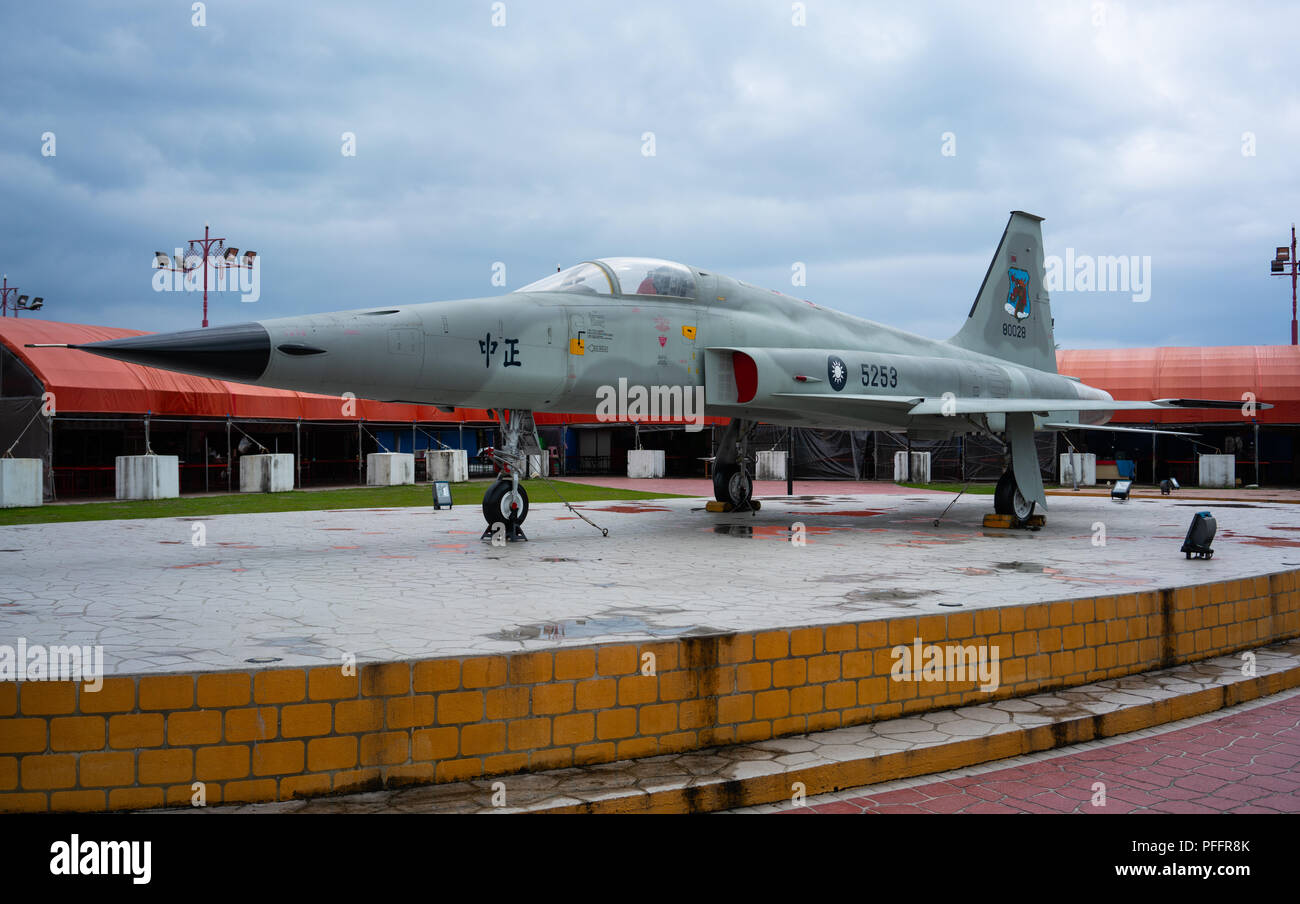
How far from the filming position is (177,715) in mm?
3771

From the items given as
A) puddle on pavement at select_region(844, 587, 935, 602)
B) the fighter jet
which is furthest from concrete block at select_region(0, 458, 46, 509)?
puddle on pavement at select_region(844, 587, 935, 602)

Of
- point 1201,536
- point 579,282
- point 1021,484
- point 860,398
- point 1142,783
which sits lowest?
point 1142,783

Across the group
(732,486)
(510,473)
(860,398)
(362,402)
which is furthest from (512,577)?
(362,402)

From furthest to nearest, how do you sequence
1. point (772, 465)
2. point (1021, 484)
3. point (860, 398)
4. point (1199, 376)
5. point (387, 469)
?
1. point (1199, 376)
2. point (772, 465)
3. point (387, 469)
4. point (1021, 484)
5. point (860, 398)

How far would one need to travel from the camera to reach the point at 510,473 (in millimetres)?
10812

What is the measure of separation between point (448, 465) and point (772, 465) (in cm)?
1247

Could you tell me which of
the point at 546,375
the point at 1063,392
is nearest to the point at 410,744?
the point at 546,375

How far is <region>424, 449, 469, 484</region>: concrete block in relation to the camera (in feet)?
102

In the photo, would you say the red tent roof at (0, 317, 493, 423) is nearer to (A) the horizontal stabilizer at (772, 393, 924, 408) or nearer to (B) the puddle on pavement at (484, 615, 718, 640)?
(A) the horizontal stabilizer at (772, 393, 924, 408)

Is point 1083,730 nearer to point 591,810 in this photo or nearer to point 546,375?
point 591,810

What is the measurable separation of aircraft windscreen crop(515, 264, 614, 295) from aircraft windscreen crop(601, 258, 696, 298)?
0.70ft

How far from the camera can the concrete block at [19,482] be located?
19344 mm

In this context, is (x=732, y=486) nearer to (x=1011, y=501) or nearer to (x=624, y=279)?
(x=1011, y=501)
